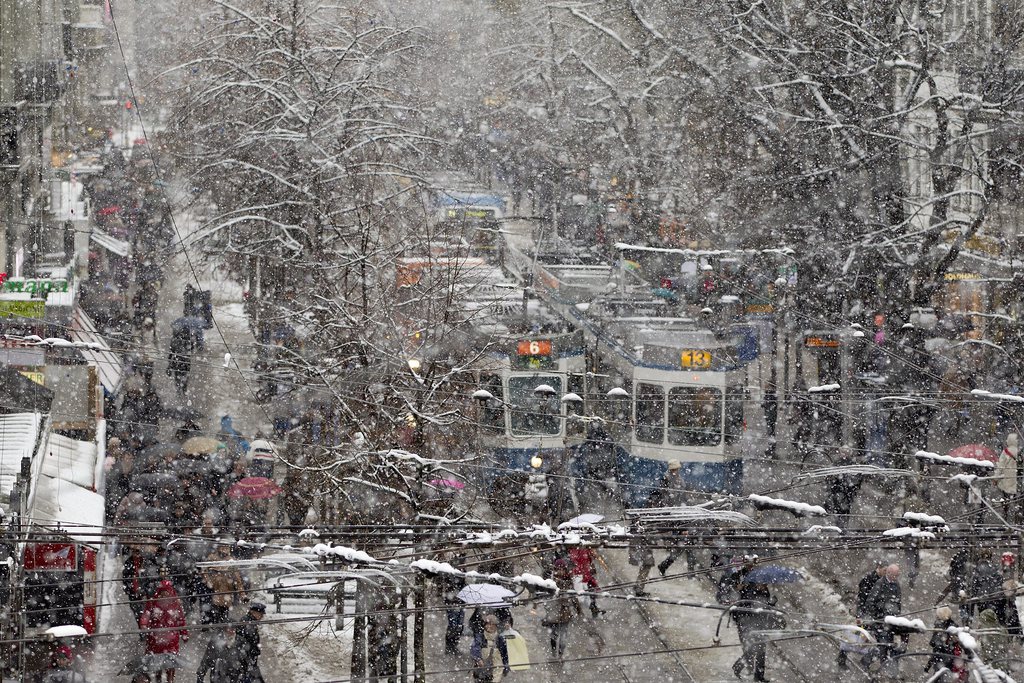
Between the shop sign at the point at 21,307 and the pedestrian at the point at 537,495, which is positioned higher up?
the shop sign at the point at 21,307

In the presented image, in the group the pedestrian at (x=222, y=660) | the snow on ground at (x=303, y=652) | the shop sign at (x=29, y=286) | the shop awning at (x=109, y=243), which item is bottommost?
the snow on ground at (x=303, y=652)

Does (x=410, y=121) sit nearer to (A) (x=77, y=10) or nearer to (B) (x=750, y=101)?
(B) (x=750, y=101)

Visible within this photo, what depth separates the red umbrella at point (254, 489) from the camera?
1438 centimetres

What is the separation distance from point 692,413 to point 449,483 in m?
4.82

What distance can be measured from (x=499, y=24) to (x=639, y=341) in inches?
901

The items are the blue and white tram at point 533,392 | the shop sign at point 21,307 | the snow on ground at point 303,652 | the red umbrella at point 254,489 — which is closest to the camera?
the snow on ground at point 303,652

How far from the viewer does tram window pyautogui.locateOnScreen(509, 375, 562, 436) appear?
18.8 m

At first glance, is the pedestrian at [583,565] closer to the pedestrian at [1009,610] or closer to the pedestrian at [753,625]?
the pedestrian at [753,625]

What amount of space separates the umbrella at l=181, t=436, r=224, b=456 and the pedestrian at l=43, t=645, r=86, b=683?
5.31 m

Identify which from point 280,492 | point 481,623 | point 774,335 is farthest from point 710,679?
point 774,335

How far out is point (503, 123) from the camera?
3584cm

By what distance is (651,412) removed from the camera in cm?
1830

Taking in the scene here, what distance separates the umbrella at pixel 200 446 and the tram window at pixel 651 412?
5.88 metres

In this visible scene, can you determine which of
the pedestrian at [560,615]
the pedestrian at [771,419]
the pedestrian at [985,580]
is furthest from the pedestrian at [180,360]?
the pedestrian at [985,580]
